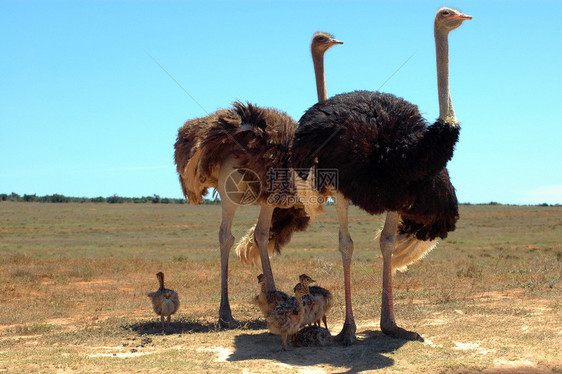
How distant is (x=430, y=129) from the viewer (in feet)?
21.2

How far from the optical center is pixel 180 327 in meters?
8.45

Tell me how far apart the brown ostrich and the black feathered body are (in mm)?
1214

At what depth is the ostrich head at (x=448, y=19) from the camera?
276 inches

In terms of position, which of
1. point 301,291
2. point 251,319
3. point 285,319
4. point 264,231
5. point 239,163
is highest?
point 239,163

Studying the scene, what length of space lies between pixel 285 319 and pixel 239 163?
9.34 ft

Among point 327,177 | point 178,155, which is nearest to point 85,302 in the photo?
point 178,155

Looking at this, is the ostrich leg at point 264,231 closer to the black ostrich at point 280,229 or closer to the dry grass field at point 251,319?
the black ostrich at point 280,229

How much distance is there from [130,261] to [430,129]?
13.1 m

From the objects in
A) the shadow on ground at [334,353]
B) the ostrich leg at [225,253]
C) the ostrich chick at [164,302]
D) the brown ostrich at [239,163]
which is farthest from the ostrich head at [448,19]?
the ostrich chick at [164,302]

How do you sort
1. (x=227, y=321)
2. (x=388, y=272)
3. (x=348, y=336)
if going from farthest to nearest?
(x=227, y=321) → (x=388, y=272) → (x=348, y=336)

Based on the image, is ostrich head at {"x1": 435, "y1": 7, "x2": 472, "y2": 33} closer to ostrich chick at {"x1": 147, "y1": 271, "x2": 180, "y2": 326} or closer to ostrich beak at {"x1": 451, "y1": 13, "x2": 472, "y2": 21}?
ostrich beak at {"x1": 451, "y1": 13, "x2": 472, "y2": 21}

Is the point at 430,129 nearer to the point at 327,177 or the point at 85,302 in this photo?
the point at 327,177

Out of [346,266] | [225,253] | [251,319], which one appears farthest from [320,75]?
[251,319]

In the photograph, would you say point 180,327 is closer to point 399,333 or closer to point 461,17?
point 399,333
